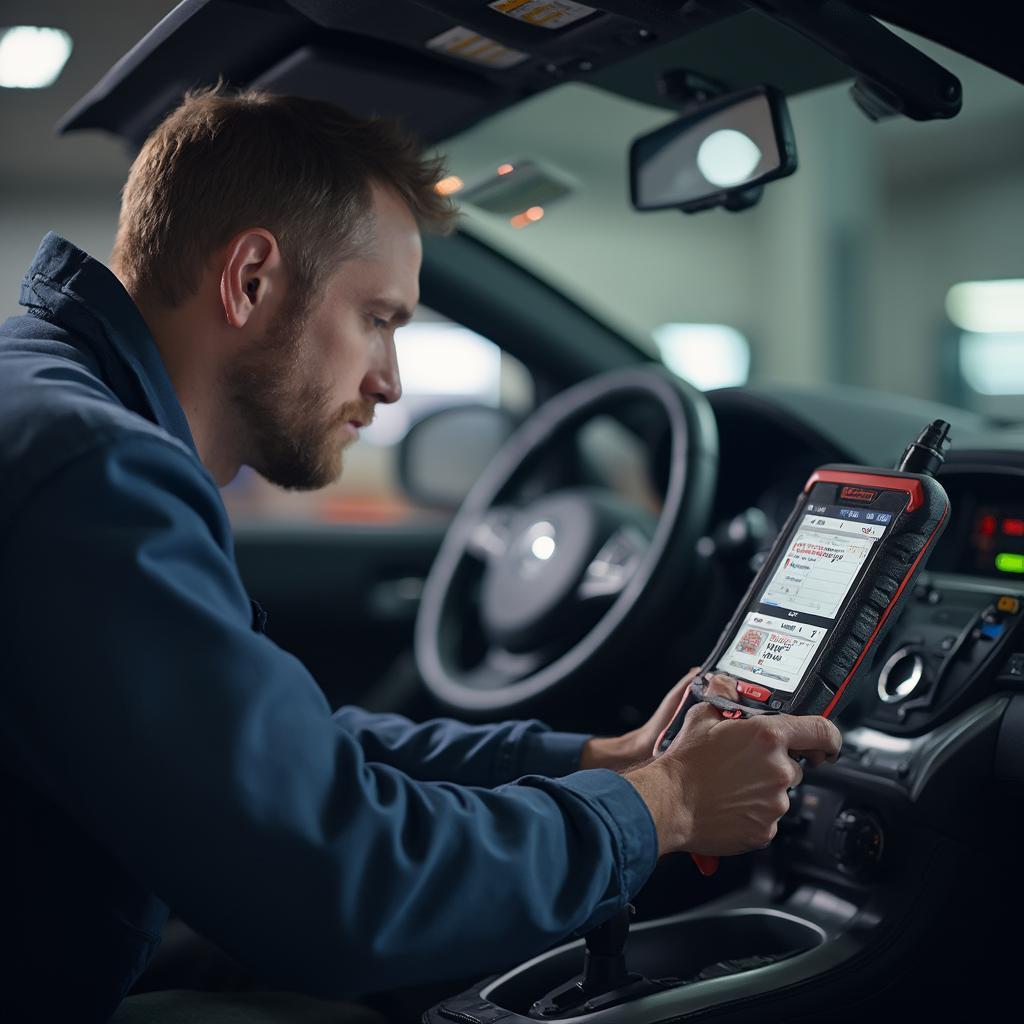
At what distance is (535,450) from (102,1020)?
47.3 inches

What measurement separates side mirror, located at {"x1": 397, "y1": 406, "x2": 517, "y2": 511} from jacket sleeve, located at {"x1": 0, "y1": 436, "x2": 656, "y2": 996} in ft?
6.07

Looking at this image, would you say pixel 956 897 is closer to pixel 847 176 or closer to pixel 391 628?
pixel 391 628

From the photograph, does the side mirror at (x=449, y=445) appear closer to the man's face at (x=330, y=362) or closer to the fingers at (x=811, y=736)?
the man's face at (x=330, y=362)

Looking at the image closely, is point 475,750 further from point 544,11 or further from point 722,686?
point 544,11

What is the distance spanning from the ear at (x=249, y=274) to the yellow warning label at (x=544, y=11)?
0.34 metres

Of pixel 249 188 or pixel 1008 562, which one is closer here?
pixel 249 188

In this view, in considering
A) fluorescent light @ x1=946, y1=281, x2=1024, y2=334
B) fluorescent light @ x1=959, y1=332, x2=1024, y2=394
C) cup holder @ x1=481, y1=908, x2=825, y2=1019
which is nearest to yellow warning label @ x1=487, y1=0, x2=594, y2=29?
cup holder @ x1=481, y1=908, x2=825, y2=1019

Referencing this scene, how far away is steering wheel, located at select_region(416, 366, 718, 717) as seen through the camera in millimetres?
1592

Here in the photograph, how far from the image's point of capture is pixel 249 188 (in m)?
1.13

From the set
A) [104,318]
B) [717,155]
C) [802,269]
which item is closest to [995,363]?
[802,269]

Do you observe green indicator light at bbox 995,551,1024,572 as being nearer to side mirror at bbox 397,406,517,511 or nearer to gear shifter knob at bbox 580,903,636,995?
gear shifter knob at bbox 580,903,636,995

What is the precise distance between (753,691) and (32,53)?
1396 millimetres

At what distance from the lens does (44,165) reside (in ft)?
15.0

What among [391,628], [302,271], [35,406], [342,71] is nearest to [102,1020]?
[35,406]
